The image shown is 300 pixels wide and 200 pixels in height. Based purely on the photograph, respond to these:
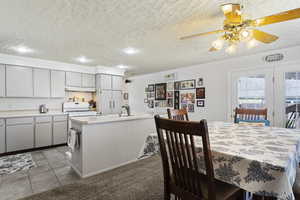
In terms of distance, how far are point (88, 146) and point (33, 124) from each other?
2280mm

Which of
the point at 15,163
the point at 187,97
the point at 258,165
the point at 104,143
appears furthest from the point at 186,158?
the point at 187,97

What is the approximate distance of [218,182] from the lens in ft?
4.11

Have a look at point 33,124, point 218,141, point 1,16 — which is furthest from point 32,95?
point 218,141

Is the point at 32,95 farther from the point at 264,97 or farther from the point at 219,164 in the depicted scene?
the point at 264,97

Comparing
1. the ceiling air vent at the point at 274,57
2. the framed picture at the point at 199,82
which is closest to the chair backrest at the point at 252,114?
the ceiling air vent at the point at 274,57

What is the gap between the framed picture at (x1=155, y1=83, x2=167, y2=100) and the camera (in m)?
5.52

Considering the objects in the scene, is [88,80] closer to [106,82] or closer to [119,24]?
[106,82]

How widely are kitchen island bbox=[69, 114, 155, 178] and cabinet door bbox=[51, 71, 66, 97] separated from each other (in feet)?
7.12

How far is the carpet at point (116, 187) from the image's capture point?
1929mm

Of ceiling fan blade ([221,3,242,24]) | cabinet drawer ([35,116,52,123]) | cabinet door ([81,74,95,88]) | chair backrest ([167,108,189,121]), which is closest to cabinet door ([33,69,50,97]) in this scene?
cabinet drawer ([35,116,52,123])

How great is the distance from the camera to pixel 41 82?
13.6ft

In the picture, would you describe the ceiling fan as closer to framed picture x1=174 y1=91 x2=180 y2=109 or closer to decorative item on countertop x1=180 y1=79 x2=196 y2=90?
decorative item on countertop x1=180 y1=79 x2=196 y2=90

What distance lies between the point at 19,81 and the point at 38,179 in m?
2.71

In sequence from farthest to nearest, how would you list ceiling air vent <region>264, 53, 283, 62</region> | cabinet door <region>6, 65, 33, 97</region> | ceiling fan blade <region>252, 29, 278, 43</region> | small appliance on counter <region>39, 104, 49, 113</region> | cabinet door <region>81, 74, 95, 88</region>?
cabinet door <region>81, 74, 95, 88</region> → small appliance on counter <region>39, 104, 49, 113</region> → cabinet door <region>6, 65, 33, 97</region> → ceiling air vent <region>264, 53, 283, 62</region> → ceiling fan blade <region>252, 29, 278, 43</region>
